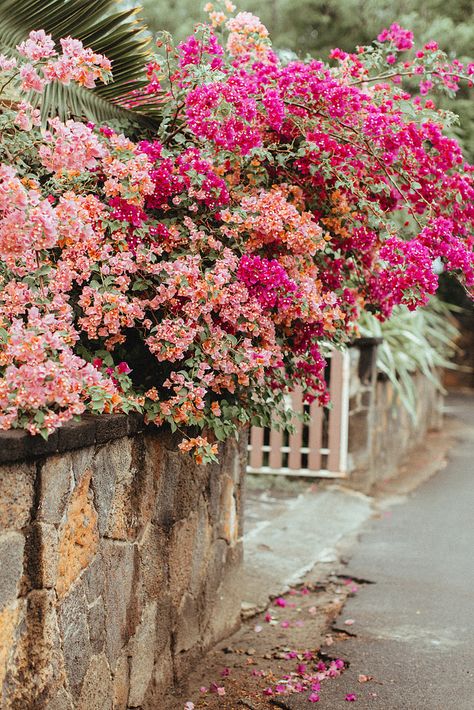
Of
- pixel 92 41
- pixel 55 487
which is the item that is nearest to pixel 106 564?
pixel 55 487

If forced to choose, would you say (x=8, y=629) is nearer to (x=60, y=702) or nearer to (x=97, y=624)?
(x=60, y=702)

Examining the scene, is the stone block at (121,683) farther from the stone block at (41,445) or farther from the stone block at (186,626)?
the stone block at (41,445)

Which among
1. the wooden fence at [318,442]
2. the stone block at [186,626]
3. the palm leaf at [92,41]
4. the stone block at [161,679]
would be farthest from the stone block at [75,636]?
the wooden fence at [318,442]

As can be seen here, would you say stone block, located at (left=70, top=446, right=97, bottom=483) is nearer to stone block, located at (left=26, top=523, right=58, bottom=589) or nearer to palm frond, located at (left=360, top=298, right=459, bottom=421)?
stone block, located at (left=26, top=523, right=58, bottom=589)

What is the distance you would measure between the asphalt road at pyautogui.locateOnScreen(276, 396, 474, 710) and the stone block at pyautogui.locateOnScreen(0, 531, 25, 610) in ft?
5.31

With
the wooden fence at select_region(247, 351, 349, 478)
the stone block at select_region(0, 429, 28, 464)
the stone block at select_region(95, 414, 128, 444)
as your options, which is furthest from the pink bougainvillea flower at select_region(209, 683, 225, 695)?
the wooden fence at select_region(247, 351, 349, 478)

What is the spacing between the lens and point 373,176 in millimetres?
3674

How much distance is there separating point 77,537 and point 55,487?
0.85 ft

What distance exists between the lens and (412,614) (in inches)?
178

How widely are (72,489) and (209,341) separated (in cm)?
76

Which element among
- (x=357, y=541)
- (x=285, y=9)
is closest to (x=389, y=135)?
(x=357, y=541)

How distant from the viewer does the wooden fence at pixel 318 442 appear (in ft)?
24.2

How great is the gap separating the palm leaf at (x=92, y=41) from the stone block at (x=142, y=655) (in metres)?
2.12

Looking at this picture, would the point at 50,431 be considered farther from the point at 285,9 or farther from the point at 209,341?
the point at 285,9
